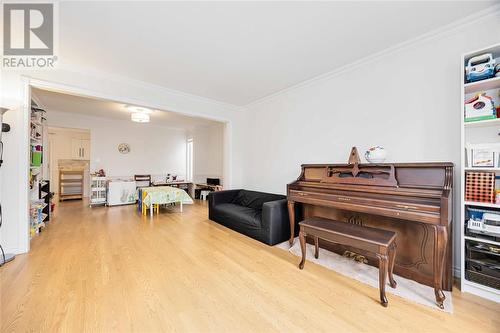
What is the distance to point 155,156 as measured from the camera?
7.36 metres

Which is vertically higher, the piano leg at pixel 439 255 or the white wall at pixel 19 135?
the white wall at pixel 19 135

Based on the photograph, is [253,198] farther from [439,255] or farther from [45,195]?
[45,195]

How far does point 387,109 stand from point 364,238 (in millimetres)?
1675

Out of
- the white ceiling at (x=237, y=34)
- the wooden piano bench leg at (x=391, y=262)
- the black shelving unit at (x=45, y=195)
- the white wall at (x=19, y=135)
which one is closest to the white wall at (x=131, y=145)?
the black shelving unit at (x=45, y=195)

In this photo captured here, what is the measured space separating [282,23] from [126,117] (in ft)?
19.5

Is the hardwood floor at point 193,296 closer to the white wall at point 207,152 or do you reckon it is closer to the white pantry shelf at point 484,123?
the white pantry shelf at point 484,123

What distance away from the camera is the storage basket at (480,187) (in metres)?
1.69

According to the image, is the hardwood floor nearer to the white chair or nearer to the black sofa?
the black sofa

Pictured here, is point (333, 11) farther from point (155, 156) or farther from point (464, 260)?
point (155, 156)

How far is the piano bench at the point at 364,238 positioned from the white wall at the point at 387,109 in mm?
810

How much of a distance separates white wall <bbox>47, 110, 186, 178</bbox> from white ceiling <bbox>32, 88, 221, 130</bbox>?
313mm

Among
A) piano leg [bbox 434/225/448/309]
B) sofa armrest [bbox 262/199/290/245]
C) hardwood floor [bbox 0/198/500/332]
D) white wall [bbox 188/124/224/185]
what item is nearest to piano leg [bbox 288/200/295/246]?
sofa armrest [bbox 262/199/290/245]

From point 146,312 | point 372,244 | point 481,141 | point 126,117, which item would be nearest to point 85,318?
point 146,312

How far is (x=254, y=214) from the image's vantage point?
3322 mm
